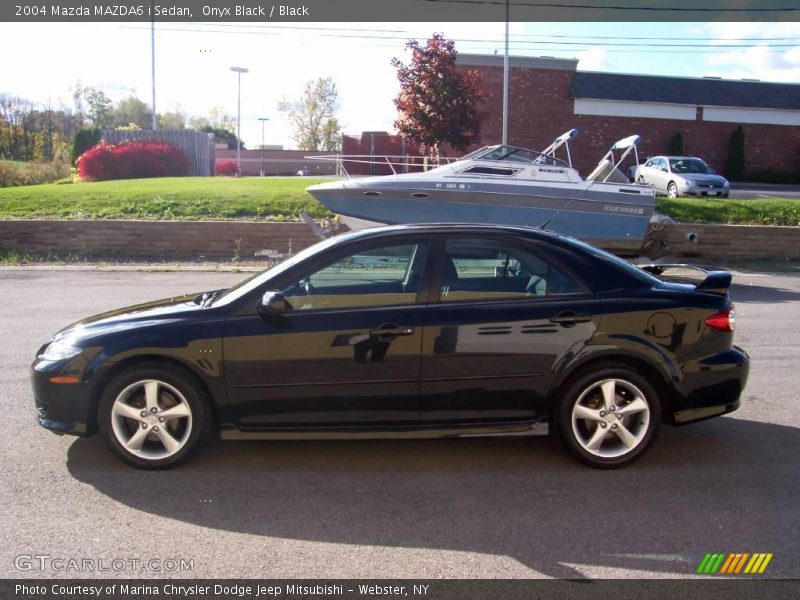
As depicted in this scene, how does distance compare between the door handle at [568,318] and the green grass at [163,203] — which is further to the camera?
the green grass at [163,203]

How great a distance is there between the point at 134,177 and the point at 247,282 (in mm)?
25333

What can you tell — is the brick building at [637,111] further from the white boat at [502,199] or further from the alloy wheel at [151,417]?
the alloy wheel at [151,417]

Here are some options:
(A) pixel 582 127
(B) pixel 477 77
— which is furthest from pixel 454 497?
(A) pixel 582 127

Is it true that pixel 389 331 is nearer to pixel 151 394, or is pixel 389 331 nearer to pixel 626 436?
pixel 151 394

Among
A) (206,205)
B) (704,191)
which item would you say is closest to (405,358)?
(206,205)

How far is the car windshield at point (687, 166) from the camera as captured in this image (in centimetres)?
2539

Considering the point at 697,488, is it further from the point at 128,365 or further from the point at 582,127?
the point at 582,127

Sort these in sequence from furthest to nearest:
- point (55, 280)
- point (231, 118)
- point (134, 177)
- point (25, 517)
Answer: point (231, 118) < point (134, 177) < point (55, 280) < point (25, 517)

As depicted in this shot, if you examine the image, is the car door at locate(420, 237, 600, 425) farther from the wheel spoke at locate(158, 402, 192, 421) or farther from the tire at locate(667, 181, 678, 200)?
the tire at locate(667, 181, 678, 200)

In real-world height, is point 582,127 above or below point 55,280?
above

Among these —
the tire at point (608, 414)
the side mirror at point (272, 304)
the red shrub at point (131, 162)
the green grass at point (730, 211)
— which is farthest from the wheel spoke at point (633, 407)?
the red shrub at point (131, 162)

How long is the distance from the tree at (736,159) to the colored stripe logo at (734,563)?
39.5 meters

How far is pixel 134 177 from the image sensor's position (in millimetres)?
28859

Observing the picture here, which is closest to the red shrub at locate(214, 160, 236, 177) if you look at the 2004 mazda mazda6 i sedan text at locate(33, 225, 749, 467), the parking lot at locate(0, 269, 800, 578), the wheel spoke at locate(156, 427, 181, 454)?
the parking lot at locate(0, 269, 800, 578)
